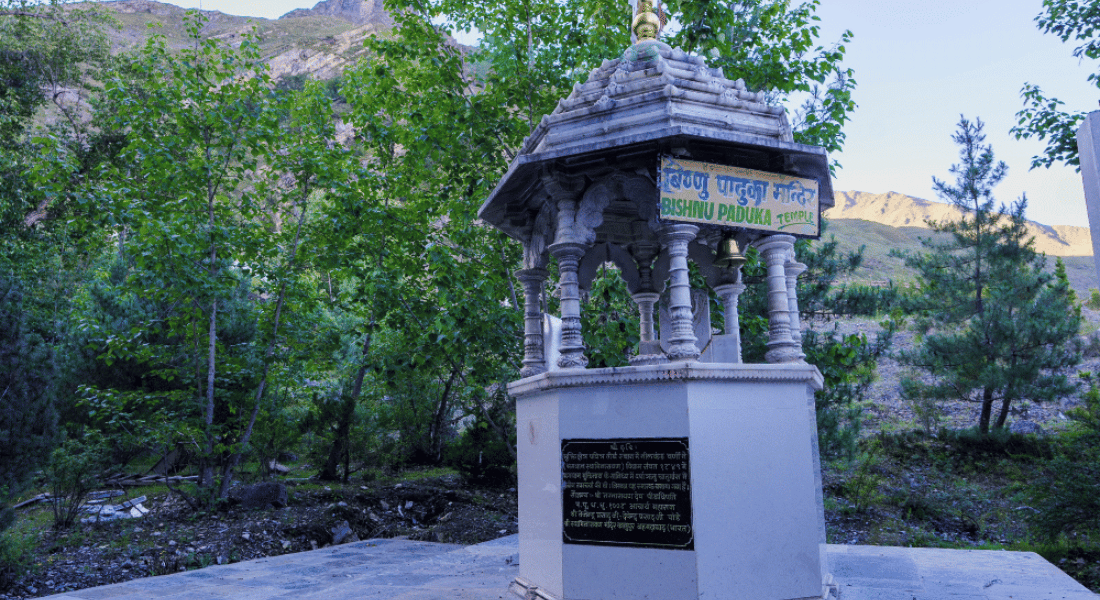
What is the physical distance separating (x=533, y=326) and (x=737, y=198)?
2.39 meters

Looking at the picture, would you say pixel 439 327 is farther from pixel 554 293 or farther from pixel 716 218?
pixel 716 218

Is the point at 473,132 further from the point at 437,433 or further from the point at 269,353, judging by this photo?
the point at 437,433

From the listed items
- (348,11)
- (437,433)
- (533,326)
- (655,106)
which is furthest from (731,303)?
(348,11)

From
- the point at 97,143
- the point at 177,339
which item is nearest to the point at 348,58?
the point at 97,143

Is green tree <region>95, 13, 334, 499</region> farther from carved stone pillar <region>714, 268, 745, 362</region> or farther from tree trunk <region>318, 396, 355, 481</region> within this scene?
carved stone pillar <region>714, 268, 745, 362</region>

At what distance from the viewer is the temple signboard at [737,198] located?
18.1 feet

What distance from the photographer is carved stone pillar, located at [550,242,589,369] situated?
229 inches

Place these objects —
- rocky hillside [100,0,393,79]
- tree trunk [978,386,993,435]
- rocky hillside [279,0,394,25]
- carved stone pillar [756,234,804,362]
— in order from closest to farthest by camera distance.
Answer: carved stone pillar [756,234,804,362]
tree trunk [978,386,993,435]
rocky hillside [100,0,393,79]
rocky hillside [279,0,394,25]

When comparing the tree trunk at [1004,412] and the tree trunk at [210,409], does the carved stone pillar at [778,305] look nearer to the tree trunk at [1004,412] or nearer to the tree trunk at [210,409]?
the tree trunk at [210,409]

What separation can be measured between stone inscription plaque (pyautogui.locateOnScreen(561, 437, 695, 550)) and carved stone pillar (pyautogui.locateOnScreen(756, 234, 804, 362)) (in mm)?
1345

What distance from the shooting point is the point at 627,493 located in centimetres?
520

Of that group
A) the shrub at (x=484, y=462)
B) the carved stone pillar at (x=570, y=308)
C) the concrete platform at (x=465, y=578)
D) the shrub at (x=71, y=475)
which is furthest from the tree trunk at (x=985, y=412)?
the shrub at (x=71, y=475)

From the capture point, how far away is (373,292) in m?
10.9

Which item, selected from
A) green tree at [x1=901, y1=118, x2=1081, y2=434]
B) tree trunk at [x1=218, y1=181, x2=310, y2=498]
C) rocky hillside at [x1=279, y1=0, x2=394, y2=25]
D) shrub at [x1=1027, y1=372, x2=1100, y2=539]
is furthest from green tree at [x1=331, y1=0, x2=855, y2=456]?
rocky hillside at [x1=279, y1=0, x2=394, y2=25]
